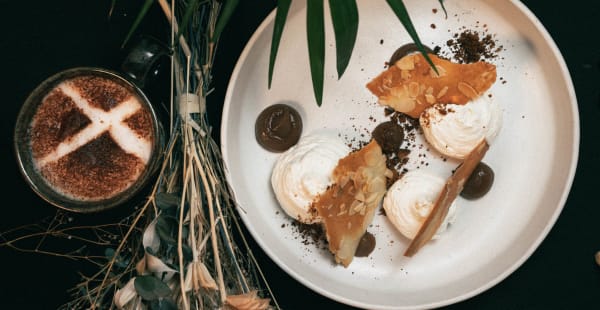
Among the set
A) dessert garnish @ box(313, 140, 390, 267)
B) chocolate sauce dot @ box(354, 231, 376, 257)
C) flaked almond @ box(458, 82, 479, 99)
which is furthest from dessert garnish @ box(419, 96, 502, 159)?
chocolate sauce dot @ box(354, 231, 376, 257)

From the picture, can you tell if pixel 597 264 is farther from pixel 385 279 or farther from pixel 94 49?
pixel 94 49

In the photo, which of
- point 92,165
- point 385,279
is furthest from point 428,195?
point 92,165

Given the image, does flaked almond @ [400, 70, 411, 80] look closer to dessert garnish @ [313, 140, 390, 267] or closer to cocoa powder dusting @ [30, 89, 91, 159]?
dessert garnish @ [313, 140, 390, 267]

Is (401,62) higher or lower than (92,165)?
higher

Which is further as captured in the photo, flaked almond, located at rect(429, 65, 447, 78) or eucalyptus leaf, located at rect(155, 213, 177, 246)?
flaked almond, located at rect(429, 65, 447, 78)

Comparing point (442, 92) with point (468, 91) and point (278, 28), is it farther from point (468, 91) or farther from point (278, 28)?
point (278, 28)

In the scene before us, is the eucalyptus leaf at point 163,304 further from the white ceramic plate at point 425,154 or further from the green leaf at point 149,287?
the white ceramic plate at point 425,154
